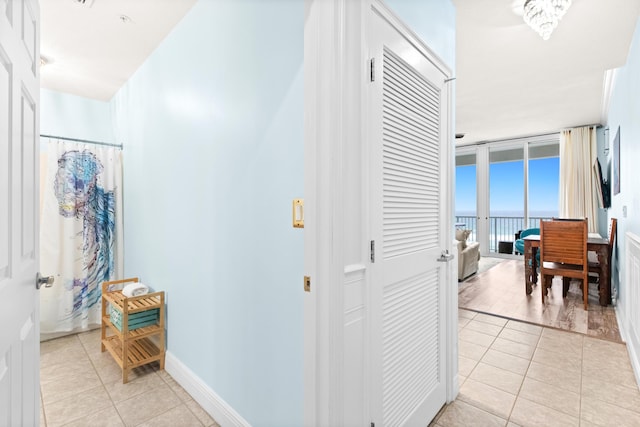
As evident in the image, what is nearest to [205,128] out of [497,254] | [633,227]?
[633,227]

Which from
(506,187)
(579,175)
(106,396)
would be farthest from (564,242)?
(106,396)

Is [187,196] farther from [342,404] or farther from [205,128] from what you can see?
[342,404]

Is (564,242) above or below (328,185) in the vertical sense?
below

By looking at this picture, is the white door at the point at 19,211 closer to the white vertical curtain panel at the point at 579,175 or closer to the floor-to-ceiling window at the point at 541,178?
the white vertical curtain panel at the point at 579,175

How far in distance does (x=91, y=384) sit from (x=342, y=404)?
2.02 m

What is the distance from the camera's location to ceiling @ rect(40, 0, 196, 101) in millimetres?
1982

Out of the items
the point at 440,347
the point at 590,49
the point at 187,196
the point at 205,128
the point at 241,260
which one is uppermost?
the point at 590,49

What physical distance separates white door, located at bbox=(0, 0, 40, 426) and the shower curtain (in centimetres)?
207

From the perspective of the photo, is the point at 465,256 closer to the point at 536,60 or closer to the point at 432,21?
the point at 536,60

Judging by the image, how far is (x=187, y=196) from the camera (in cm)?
208

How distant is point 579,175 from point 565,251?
2.66m

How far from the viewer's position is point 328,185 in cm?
106

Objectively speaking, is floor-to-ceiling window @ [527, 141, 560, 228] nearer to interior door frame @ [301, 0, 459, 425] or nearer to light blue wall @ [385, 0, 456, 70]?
→ light blue wall @ [385, 0, 456, 70]

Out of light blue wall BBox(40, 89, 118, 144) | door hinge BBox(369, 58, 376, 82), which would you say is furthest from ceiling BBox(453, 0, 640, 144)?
light blue wall BBox(40, 89, 118, 144)
